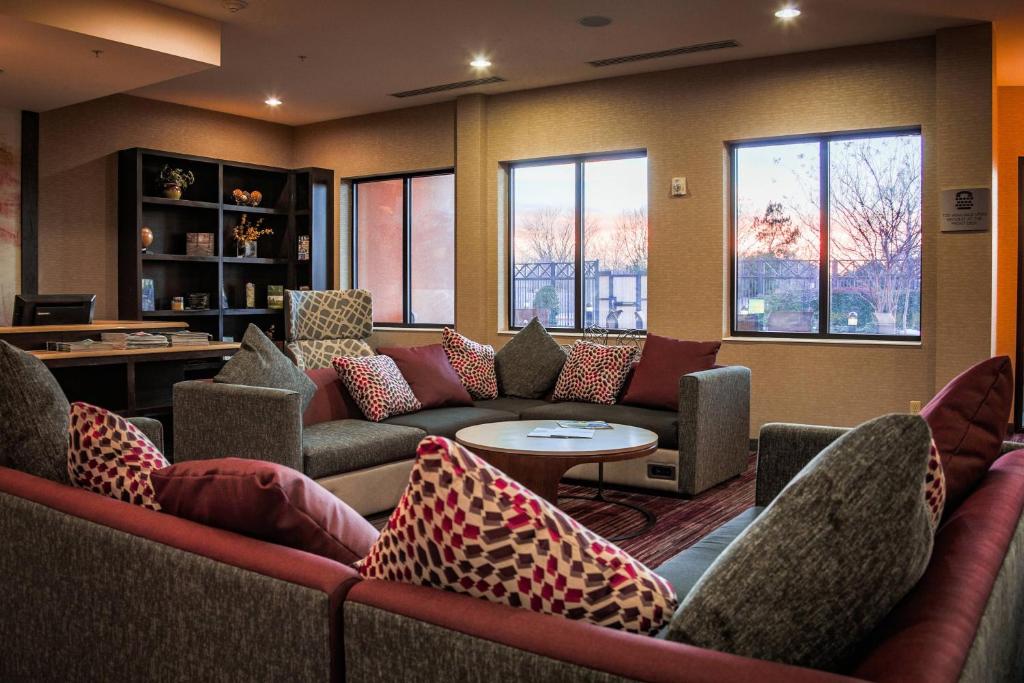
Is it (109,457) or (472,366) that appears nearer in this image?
(109,457)

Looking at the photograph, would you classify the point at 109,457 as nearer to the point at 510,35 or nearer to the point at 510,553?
the point at 510,553

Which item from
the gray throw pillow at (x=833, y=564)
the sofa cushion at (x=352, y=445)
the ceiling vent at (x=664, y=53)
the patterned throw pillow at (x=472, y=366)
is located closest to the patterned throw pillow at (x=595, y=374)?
the patterned throw pillow at (x=472, y=366)

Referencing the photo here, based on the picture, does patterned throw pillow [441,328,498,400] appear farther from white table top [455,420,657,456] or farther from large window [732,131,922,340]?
large window [732,131,922,340]

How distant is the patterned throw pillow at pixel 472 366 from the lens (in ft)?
17.0

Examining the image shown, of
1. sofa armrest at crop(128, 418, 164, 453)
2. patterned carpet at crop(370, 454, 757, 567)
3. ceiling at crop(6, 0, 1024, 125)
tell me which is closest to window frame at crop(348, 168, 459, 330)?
ceiling at crop(6, 0, 1024, 125)

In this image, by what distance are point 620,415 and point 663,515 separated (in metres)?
0.67

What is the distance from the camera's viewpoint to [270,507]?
1.41 metres

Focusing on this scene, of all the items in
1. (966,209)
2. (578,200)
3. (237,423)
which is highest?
(578,200)

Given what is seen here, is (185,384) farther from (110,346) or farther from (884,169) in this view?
(884,169)

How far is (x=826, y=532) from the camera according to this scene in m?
1.02

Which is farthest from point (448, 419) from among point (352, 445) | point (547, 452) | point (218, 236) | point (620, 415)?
point (218, 236)

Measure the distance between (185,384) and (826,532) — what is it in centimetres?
345

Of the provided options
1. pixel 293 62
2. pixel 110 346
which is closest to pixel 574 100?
pixel 293 62

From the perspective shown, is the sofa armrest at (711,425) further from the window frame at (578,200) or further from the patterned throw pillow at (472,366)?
the window frame at (578,200)
